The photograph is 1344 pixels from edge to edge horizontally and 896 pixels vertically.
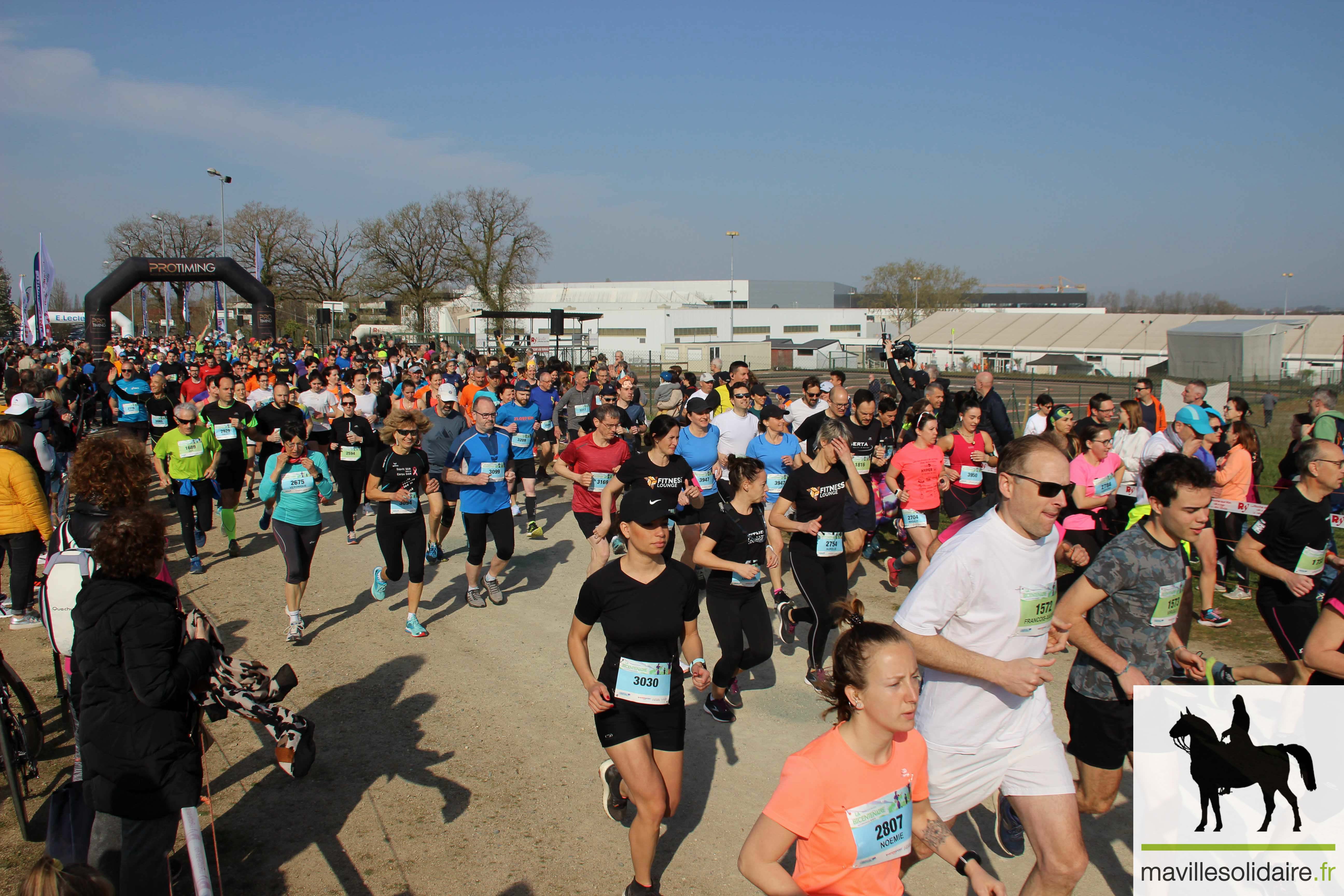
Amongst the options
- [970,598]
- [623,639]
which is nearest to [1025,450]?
[970,598]

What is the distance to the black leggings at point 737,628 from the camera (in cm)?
527

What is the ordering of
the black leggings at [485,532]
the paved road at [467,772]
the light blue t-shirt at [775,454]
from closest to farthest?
the paved road at [467,772] → the light blue t-shirt at [775,454] → the black leggings at [485,532]

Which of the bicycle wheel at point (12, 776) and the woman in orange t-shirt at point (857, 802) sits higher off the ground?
the woman in orange t-shirt at point (857, 802)

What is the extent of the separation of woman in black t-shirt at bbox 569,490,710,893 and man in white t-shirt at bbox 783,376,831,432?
631 centimetres

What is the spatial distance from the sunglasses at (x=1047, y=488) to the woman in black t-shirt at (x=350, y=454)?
8415 mm

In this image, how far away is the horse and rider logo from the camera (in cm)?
330

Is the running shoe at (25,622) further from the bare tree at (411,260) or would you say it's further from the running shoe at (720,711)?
the bare tree at (411,260)

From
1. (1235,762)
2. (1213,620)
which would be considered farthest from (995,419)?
(1235,762)

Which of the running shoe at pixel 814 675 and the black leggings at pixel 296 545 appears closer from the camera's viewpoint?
the running shoe at pixel 814 675

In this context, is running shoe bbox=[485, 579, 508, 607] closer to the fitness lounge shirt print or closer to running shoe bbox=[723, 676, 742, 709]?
running shoe bbox=[723, 676, 742, 709]

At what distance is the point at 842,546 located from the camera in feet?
18.9

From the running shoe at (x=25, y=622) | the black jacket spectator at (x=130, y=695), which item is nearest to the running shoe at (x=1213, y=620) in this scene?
the black jacket spectator at (x=130, y=695)

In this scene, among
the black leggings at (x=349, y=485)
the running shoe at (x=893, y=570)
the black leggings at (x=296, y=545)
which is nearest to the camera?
the black leggings at (x=296, y=545)

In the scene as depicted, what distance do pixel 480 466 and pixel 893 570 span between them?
4189mm
